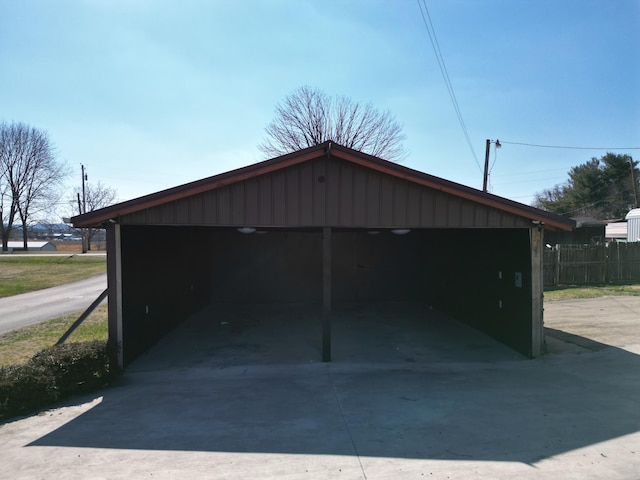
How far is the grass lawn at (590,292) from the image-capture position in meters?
13.6

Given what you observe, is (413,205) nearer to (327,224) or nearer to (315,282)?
(327,224)

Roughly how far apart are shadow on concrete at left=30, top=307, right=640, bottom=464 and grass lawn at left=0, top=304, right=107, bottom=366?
6.73ft

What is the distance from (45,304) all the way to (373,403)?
1289 centimetres

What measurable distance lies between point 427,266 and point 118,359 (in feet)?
28.2

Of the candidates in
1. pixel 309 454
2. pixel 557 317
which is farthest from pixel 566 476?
pixel 557 317

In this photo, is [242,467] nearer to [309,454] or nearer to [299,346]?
[309,454]

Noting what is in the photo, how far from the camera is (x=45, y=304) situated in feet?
44.9

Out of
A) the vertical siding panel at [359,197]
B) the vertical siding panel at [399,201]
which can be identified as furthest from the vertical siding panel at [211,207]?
the vertical siding panel at [399,201]

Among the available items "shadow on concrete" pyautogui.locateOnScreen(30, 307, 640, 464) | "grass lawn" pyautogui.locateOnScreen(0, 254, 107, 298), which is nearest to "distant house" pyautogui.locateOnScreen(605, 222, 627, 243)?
"shadow on concrete" pyautogui.locateOnScreen(30, 307, 640, 464)

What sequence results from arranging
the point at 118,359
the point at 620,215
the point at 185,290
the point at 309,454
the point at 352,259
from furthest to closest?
the point at 620,215, the point at 352,259, the point at 185,290, the point at 118,359, the point at 309,454

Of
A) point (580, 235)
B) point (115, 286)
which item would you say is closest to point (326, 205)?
point (115, 286)

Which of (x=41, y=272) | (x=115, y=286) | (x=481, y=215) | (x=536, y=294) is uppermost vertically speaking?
(x=481, y=215)

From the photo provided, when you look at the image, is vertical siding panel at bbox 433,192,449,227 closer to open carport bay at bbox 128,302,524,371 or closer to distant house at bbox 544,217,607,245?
open carport bay at bbox 128,302,524,371

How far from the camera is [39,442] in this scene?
13.6ft
